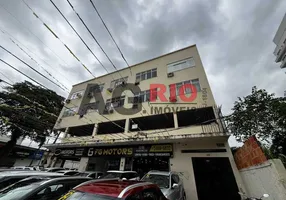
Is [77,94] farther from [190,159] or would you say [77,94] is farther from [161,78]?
[190,159]

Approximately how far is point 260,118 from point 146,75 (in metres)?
10.2

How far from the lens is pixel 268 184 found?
4.54 m

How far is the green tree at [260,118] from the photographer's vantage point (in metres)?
8.59

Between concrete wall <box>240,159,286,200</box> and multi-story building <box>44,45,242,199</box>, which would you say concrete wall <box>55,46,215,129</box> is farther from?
concrete wall <box>240,159,286,200</box>

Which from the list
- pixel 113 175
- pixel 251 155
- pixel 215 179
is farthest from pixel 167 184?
pixel 215 179

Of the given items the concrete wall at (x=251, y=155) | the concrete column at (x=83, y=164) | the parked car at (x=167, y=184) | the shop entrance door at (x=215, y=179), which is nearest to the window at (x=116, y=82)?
the concrete column at (x=83, y=164)

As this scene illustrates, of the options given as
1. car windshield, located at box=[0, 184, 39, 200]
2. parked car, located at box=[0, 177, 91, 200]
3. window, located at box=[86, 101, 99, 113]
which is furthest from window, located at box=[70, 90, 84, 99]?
car windshield, located at box=[0, 184, 39, 200]

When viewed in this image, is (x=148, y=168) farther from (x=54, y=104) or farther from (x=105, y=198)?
(x=54, y=104)

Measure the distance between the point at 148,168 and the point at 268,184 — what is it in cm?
791

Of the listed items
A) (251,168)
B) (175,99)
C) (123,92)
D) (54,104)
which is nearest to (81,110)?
(123,92)

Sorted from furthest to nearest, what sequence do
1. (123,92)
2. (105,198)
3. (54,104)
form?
(54,104) < (123,92) < (105,198)

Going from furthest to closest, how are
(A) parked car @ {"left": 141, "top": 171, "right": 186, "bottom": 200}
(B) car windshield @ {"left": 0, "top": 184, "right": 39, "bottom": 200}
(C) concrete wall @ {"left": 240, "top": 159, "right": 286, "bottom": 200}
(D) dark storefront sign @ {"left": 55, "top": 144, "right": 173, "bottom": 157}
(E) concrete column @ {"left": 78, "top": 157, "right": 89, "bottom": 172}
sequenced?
(E) concrete column @ {"left": 78, "top": 157, "right": 89, "bottom": 172}
(D) dark storefront sign @ {"left": 55, "top": 144, "right": 173, "bottom": 157}
(A) parked car @ {"left": 141, "top": 171, "right": 186, "bottom": 200}
(C) concrete wall @ {"left": 240, "top": 159, "right": 286, "bottom": 200}
(B) car windshield @ {"left": 0, "top": 184, "right": 39, "bottom": 200}

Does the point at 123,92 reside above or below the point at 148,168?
above

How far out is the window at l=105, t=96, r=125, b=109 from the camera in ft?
45.6
